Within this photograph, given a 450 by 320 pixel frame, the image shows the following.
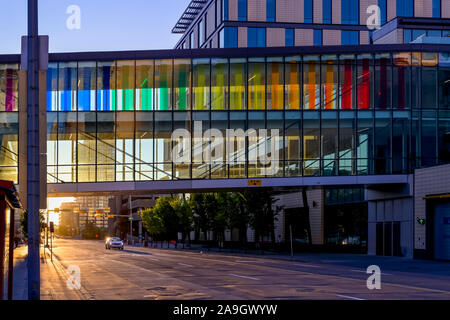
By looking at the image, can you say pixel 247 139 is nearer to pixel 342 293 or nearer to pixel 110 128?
pixel 110 128

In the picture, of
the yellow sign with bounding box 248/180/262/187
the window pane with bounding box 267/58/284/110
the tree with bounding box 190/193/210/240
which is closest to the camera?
the yellow sign with bounding box 248/180/262/187

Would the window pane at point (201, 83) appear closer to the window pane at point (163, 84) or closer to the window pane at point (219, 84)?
the window pane at point (219, 84)

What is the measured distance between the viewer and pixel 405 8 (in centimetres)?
7669

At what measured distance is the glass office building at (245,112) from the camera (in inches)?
1775

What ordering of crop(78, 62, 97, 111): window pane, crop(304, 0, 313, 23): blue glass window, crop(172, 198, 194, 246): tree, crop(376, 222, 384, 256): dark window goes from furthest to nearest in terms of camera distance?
crop(172, 198, 194, 246): tree
crop(304, 0, 313, 23): blue glass window
crop(376, 222, 384, 256): dark window
crop(78, 62, 97, 111): window pane

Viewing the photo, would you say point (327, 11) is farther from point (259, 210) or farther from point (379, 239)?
point (379, 239)

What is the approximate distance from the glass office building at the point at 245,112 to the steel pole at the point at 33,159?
31.0 meters

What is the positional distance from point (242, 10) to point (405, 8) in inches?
732

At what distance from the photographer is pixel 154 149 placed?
149 feet

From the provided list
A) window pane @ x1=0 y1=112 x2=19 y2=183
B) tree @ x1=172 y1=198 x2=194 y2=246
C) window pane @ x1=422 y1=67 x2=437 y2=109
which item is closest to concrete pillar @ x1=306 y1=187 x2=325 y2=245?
window pane @ x1=422 y1=67 x2=437 y2=109

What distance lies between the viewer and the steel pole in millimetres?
13109

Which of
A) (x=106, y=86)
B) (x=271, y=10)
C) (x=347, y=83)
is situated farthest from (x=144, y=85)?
(x=271, y=10)

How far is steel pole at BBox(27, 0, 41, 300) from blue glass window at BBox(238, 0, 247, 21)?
64261 mm

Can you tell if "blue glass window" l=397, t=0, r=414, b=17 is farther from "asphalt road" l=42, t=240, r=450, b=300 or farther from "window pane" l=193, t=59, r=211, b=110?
"asphalt road" l=42, t=240, r=450, b=300
